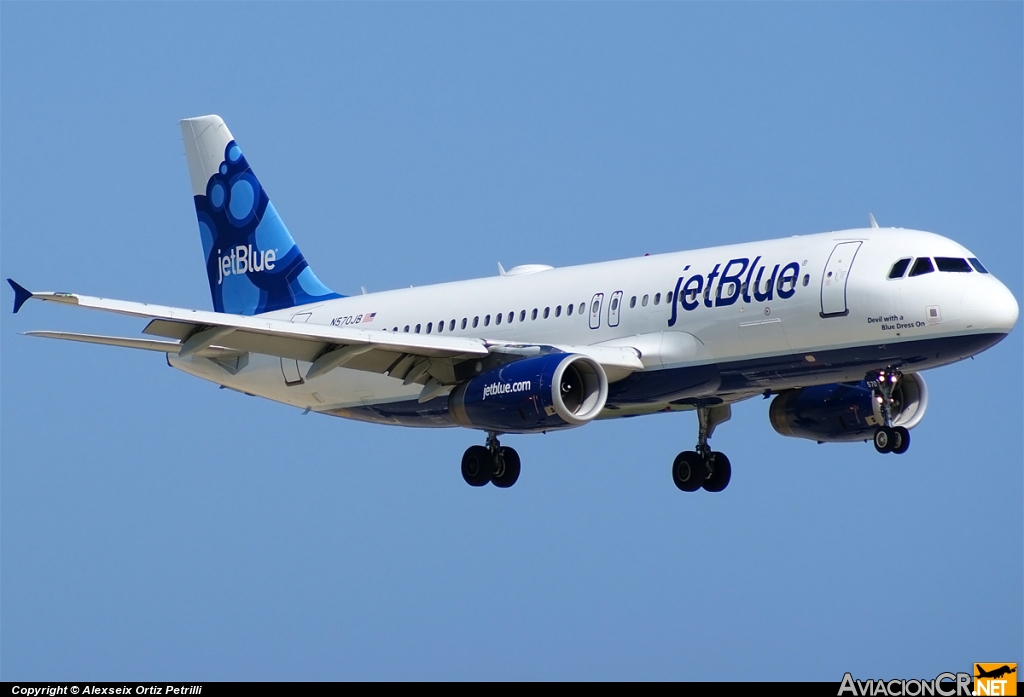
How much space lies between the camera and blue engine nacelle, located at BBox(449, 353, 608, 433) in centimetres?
4059

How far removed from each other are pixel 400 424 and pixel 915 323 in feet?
45.9

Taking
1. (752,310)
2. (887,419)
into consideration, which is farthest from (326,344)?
(887,419)

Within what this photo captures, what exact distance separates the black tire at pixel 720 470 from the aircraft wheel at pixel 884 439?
21.9 ft

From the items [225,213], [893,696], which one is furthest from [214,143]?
[893,696]

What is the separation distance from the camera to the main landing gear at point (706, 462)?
4734 cm

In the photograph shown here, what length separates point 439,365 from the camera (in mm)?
43656

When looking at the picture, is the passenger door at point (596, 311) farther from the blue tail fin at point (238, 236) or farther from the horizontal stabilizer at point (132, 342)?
the blue tail fin at point (238, 236)

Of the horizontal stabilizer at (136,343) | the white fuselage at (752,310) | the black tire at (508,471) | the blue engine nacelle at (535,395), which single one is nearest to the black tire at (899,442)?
the white fuselage at (752,310)

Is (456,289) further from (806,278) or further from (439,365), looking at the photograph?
(806,278)

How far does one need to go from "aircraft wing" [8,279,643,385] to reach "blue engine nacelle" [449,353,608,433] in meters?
0.60

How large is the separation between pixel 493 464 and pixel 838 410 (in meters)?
8.21

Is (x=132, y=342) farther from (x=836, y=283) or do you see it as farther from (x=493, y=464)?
(x=836, y=283)

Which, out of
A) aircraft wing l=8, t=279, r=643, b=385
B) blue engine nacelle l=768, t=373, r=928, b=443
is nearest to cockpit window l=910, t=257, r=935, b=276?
blue engine nacelle l=768, t=373, r=928, b=443

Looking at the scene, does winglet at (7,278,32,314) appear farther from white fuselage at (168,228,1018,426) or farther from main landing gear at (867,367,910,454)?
main landing gear at (867,367,910,454)
